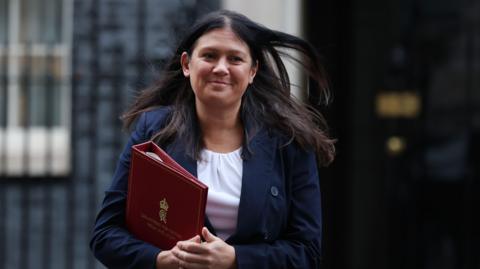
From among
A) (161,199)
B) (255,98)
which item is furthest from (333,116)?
(161,199)

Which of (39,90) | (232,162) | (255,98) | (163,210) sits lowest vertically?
(39,90)

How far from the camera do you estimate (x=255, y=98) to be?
301cm

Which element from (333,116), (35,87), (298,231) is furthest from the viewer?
(333,116)

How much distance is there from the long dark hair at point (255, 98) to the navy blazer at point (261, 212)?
0.04m

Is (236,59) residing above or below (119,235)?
above

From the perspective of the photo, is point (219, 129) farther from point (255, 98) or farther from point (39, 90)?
point (39, 90)

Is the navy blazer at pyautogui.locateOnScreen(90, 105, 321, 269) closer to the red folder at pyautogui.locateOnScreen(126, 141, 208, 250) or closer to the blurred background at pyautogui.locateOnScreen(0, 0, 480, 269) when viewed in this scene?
the red folder at pyautogui.locateOnScreen(126, 141, 208, 250)

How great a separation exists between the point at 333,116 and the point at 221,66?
4.52 m

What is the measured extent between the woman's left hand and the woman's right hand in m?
0.01

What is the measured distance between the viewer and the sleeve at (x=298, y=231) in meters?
2.73

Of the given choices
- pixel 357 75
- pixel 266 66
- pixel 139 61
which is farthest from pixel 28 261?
pixel 266 66

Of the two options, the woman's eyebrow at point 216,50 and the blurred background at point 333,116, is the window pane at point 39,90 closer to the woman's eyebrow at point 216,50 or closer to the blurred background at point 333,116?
the blurred background at point 333,116

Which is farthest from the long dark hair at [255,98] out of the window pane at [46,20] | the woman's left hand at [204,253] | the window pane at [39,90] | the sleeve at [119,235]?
the window pane at [46,20]

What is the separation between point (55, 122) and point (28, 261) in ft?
3.00
